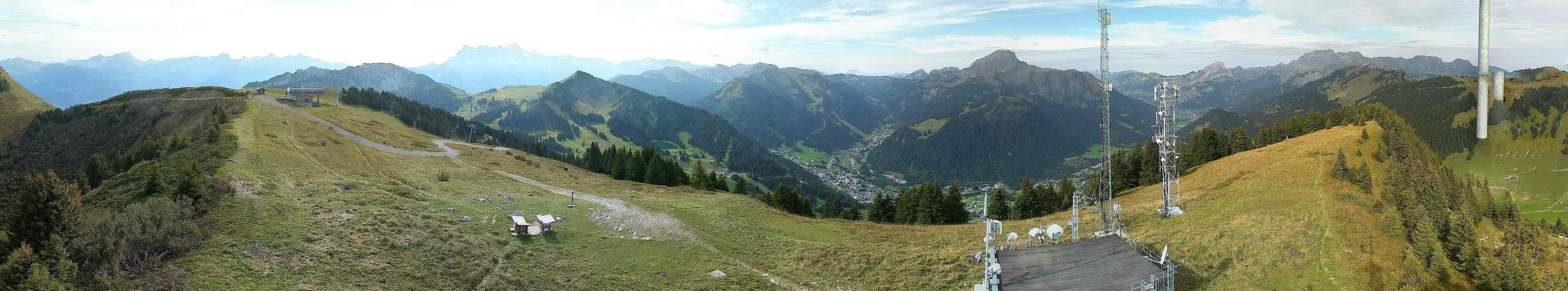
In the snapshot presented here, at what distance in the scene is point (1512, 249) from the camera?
97.6 ft

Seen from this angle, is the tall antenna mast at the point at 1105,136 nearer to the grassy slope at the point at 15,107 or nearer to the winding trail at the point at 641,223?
the winding trail at the point at 641,223

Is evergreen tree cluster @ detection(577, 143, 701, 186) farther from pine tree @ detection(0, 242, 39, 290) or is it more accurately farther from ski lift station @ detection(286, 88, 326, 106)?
ski lift station @ detection(286, 88, 326, 106)

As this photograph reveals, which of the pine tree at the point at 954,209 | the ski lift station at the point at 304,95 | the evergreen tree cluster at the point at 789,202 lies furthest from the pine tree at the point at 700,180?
the ski lift station at the point at 304,95

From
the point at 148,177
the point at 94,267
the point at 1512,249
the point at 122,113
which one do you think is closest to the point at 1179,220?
the point at 1512,249

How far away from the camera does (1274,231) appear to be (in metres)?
36.5

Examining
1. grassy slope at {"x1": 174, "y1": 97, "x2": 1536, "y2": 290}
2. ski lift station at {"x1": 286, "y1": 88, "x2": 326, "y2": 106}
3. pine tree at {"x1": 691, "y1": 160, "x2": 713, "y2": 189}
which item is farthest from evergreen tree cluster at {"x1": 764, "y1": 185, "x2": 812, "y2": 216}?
ski lift station at {"x1": 286, "y1": 88, "x2": 326, "y2": 106}

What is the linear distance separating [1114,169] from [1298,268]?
1906 inches

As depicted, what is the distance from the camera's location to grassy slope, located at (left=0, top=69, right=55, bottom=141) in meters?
98.6

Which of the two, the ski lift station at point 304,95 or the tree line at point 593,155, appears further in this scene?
the ski lift station at point 304,95

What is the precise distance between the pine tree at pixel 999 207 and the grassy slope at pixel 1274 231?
14478mm

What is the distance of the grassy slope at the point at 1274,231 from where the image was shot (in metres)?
31.2

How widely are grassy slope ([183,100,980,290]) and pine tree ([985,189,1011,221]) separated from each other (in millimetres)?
23512

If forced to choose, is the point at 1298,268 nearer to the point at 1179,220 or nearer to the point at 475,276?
the point at 1179,220

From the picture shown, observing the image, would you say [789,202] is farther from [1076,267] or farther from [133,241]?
[133,241]
